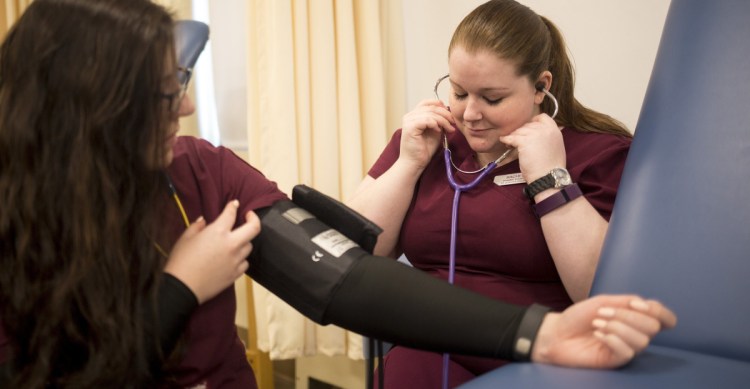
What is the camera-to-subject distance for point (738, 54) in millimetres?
965

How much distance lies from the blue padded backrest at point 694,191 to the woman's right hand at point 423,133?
449 millimetres

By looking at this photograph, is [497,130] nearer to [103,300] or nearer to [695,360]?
[695,360]

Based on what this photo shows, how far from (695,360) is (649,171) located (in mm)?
290

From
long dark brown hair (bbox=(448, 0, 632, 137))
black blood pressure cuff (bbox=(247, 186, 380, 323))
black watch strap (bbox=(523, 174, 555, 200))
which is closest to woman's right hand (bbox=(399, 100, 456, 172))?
long dark brown hair (bbox=(448, 0, 632, 137))

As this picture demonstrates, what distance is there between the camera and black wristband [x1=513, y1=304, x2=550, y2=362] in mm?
845

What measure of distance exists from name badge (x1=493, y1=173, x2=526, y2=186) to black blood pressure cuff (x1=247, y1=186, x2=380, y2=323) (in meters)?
0.40

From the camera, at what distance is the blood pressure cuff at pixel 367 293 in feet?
2.88

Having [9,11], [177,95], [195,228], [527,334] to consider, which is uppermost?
[9,11]

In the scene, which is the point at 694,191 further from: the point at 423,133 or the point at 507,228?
the point at 423,133

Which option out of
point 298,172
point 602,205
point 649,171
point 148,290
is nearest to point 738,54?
point 649,171

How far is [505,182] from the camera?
4.26ft

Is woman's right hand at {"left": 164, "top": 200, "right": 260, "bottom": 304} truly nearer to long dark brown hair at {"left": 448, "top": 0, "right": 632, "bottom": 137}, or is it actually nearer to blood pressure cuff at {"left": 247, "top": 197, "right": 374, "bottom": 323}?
blood pressure cuff at {"left": 247, "top": 197, "right": 374, "bottom": 323}

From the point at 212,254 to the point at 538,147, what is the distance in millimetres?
644

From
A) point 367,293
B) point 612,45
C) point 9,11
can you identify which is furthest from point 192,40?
point 9,11
